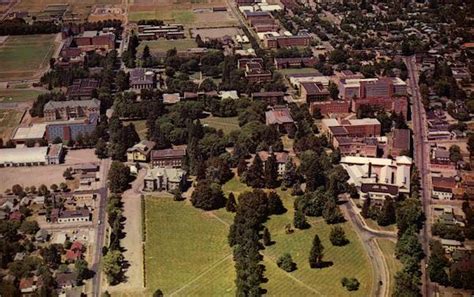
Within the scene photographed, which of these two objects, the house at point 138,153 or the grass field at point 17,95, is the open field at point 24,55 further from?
the house at point 138,153

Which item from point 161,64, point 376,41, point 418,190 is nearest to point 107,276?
point 418,190

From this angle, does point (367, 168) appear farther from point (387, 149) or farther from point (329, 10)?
point (329, 10)

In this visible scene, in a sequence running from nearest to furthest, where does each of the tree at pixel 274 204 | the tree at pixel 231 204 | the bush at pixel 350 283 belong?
the bush at pixel 350 283 < the tree at pixel 274 204 < the tree at pixel 231 204

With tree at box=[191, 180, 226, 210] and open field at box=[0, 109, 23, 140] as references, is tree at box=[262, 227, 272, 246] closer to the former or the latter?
tree at box=[191, 180, 226, 210]

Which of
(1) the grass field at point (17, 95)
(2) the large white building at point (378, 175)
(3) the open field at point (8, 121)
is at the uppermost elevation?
(1) the grass field at point (17, 95)

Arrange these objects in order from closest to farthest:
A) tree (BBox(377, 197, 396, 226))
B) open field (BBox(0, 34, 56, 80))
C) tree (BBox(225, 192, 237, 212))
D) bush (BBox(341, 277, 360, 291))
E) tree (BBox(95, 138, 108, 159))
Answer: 1. bush (BBox(341, 277, 360, 291))
2. tree (BBox(377, 197, 396, 226))
3. tree (BBox(225, 192, 237, 212))
4. tree (BBox(95, 138, 108, 159))
5. open field (BBox(0, 34, 56, 80))

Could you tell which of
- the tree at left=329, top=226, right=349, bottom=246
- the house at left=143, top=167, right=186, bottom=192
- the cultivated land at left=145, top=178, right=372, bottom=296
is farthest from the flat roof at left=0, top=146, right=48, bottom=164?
the tree at left=329, top=226, right=349, bottom=246

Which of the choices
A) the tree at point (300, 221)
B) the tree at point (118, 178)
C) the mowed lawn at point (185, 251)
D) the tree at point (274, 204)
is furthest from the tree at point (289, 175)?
the tree at point (118, 178)
